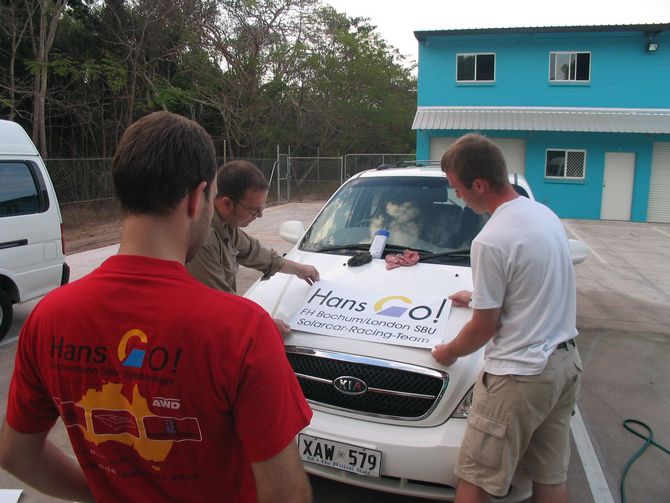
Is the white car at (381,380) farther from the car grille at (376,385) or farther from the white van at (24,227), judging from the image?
the white van at (24,227)

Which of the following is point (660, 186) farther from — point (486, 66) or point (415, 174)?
point (415, 174)

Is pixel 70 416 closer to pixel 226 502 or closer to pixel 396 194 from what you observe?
pixel 226 502

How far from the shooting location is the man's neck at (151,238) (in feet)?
3.66

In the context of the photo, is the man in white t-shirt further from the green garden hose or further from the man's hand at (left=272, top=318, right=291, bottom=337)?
the green garden hose

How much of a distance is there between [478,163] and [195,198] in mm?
1448

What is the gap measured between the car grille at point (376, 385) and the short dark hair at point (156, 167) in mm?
1751

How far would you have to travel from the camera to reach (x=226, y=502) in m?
1.15

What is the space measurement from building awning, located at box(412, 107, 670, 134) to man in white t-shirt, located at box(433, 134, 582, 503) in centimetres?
1700

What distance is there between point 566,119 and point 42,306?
20.2 meters

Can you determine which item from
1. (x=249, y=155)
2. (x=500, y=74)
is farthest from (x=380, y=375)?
(x=249, y=155)

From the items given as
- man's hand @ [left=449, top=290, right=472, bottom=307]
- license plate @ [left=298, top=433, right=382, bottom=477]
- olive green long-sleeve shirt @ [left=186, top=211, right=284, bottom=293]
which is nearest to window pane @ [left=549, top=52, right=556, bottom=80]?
man's hand @ [left=449, top=290, right=472, bottom=307]

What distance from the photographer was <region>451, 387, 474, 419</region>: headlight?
258 centimetres

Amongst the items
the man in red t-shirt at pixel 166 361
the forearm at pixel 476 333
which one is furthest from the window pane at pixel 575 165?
the man in red t-shirt at pixel 166 361

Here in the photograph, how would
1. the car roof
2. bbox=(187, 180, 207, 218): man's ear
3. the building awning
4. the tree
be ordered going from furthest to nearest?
the building awning
the tree
the car roof
bbox=(187, 180, 207, 218): man's ear
